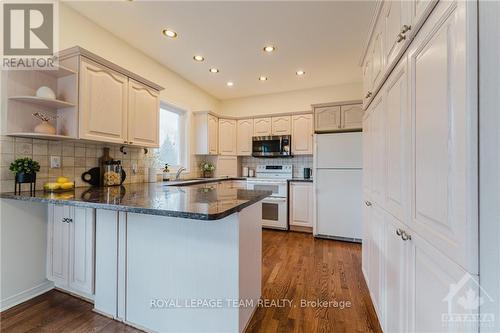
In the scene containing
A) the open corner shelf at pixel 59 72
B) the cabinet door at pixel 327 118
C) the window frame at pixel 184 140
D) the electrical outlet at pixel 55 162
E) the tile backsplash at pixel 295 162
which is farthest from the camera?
the tile backsplash at pixel 295 162

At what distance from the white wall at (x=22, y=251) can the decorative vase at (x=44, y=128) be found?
0.62m

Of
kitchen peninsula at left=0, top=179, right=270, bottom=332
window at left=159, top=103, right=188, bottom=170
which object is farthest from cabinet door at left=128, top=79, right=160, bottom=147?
kitchen peninsula at left=0, top=179, right=270, bottom=332

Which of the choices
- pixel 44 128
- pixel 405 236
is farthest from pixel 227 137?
pixel 405 236

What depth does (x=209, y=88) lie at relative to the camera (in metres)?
4.22

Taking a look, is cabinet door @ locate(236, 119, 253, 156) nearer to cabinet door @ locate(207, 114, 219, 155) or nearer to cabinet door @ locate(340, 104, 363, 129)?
cabinet door @ locate(207, 114, 219, 155)

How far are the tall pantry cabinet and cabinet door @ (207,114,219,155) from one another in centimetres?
305

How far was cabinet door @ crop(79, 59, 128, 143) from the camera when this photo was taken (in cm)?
189

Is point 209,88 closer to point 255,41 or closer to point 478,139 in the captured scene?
point 255,41

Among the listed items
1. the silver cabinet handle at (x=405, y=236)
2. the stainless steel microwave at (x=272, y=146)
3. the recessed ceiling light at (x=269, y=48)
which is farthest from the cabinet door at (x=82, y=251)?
the stainless steel microwave at (x=272, y=146)

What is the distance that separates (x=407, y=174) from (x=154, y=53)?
127 inches

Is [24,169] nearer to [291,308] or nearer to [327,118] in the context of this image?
[291,308]

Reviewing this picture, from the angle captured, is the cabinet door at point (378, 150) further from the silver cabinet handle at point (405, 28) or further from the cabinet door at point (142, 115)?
the cabinet door at point (142, 115)

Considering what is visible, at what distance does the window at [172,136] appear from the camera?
348cm

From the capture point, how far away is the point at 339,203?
3.28 metres
